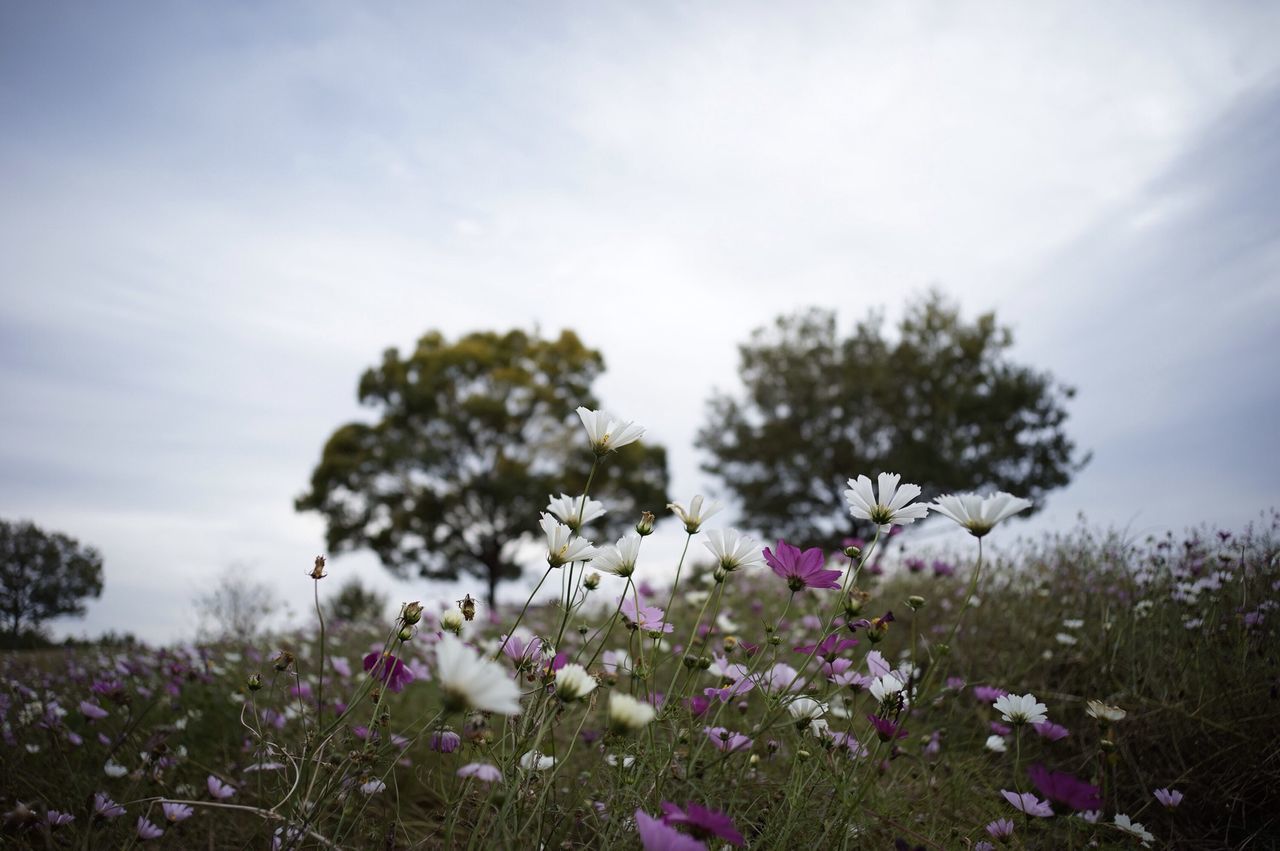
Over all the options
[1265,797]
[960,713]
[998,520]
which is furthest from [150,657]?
[1265,797]

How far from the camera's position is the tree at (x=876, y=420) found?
53.2 ft

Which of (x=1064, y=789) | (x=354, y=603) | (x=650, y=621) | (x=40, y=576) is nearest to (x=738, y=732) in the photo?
(x=650, y=621)

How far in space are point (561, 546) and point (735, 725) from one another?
142 cm

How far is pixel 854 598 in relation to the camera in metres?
1.27

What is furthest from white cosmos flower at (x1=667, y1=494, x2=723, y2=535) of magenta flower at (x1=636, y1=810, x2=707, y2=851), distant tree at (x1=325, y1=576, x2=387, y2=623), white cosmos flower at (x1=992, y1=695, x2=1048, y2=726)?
distant tree at (x1=325, y1=576, x2=387, y2=623)

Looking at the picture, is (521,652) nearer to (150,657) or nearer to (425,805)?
(425,805)

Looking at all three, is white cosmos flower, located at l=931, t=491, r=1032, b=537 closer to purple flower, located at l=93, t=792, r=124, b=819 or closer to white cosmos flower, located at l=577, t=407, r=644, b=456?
white cosmos flower, located at l=577, t=407, r=644, b=456

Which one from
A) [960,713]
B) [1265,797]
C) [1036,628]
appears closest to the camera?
[1265,797]

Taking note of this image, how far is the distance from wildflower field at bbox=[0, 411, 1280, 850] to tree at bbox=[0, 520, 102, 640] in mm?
1124

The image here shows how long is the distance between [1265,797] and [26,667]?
5888 mm

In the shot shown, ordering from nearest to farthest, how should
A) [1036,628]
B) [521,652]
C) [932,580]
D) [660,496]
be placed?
[521,652] < [1036,628] < [932,580] < [660,496]

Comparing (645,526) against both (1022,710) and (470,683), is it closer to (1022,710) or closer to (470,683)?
(470,683)

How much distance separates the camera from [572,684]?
1.09m

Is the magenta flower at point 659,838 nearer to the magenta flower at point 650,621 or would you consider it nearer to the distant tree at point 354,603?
the magenta flower at point 650,621
